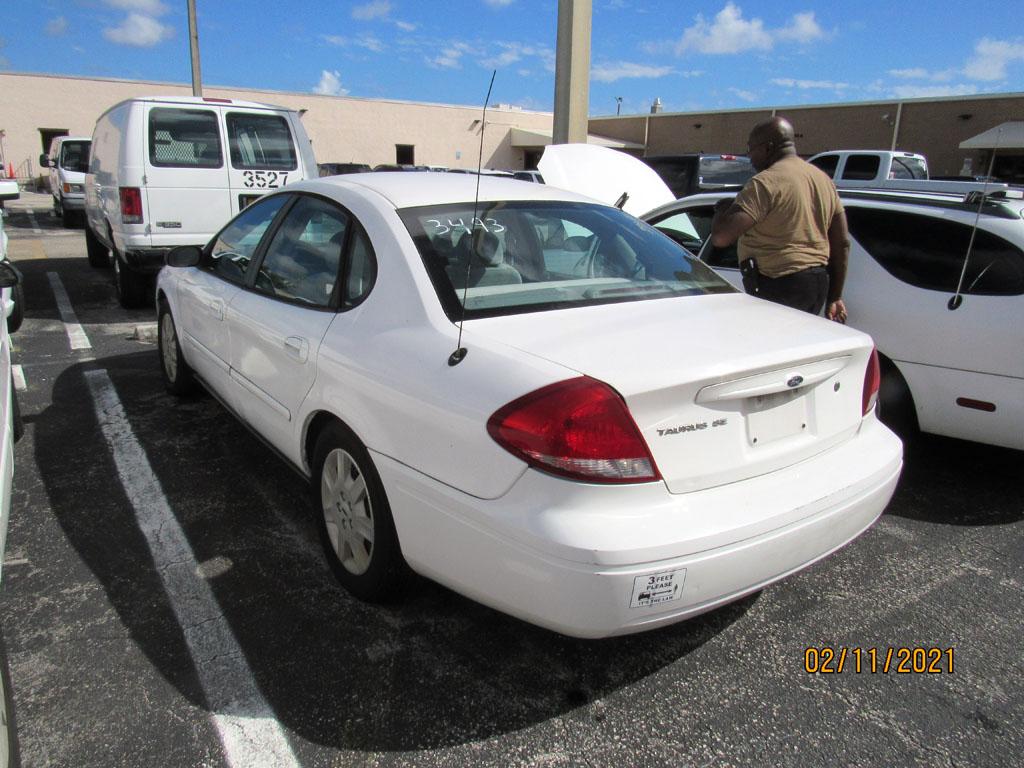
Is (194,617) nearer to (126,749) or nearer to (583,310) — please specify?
(126,749)

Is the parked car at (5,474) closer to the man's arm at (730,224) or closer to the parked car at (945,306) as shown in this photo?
the man's arm at (730,224)

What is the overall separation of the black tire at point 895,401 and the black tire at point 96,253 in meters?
10.1

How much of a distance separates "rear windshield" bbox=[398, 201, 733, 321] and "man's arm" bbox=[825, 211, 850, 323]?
3.78 ft

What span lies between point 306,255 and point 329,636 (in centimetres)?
157

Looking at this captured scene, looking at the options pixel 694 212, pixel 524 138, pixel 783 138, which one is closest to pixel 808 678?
pixel 783 138

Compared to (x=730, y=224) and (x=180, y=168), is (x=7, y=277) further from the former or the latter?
(x=180, y=168)

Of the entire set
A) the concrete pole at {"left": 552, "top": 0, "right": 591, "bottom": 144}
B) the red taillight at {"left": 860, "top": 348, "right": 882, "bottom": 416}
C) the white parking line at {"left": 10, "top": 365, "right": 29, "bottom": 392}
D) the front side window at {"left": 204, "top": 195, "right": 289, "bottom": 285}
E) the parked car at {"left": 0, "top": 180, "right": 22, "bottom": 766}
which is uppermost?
the concrete pole at {"left": 552, "top": 0, "right": 591, "bottom": 144}

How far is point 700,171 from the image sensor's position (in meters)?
13.3

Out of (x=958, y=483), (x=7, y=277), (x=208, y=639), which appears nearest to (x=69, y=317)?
(x=7, y=277)

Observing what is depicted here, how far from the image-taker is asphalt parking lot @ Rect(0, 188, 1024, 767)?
6.88 ft

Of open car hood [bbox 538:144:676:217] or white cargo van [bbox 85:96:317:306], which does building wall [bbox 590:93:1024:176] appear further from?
white cargo van [bbox 85:96:317:306]

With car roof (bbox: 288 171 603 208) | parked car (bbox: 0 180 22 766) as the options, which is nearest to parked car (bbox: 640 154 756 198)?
car roof (bbox: 288 171 603 208)

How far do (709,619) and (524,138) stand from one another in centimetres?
3784

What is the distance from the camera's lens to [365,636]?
100 inches
